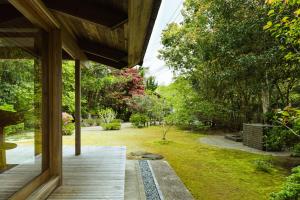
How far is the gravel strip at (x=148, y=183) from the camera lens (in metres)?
3.65

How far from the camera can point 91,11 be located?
257cm

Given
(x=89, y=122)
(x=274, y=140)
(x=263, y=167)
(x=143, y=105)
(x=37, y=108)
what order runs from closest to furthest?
(x=37, y=108)
(x=263, y=167)
(x=274, y=140)
(x=89, y=122)
(x=143, y=105)

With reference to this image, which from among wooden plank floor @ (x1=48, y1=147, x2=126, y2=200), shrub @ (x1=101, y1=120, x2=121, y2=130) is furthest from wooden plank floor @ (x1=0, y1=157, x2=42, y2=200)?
shrub @ (x1=101, y1=120, x2=121, y2=130)

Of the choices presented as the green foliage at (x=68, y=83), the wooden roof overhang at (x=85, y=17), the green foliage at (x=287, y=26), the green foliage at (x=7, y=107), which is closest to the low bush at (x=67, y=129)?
the green foliage at (x=68, y=83)

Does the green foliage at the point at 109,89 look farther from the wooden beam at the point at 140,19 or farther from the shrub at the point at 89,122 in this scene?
the wooden beam at the point at 140,19

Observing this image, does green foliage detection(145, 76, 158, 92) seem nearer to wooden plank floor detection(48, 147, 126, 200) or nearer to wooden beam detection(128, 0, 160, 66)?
wooden plank floor detection(48, 147, 126, 200)

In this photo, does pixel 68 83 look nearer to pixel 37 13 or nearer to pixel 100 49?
pixel 100 49

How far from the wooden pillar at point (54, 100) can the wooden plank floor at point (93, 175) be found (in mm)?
303

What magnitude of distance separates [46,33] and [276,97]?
29.7 ft

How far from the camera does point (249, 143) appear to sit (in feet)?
27.8

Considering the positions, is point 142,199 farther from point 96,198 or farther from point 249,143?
point 249,143

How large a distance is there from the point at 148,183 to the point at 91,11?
2.82 meters

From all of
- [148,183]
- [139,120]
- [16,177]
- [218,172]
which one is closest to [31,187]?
[16,177]

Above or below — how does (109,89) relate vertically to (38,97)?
above
